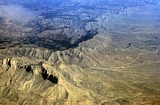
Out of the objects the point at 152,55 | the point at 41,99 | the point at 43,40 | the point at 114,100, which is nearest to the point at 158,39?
the point at 152,55

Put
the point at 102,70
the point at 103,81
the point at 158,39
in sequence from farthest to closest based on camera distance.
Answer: the point at 158,39 < the point at 102,70 < the point at 103,81

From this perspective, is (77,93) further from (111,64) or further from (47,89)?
(111,64)

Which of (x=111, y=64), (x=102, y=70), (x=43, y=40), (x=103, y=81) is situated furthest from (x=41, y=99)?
(x=43, y=40)

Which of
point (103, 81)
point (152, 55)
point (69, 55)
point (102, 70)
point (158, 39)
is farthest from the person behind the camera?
point (158, 39)

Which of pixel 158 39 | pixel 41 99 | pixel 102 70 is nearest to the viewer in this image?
pixel 41 99

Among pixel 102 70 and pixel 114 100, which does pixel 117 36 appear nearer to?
pixel 102 70

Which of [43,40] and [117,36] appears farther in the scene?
[117,36]

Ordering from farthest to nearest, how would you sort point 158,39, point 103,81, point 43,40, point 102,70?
point 158,39, point 43,40, point 102,70, point 103,81

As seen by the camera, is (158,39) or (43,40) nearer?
(43,40)
